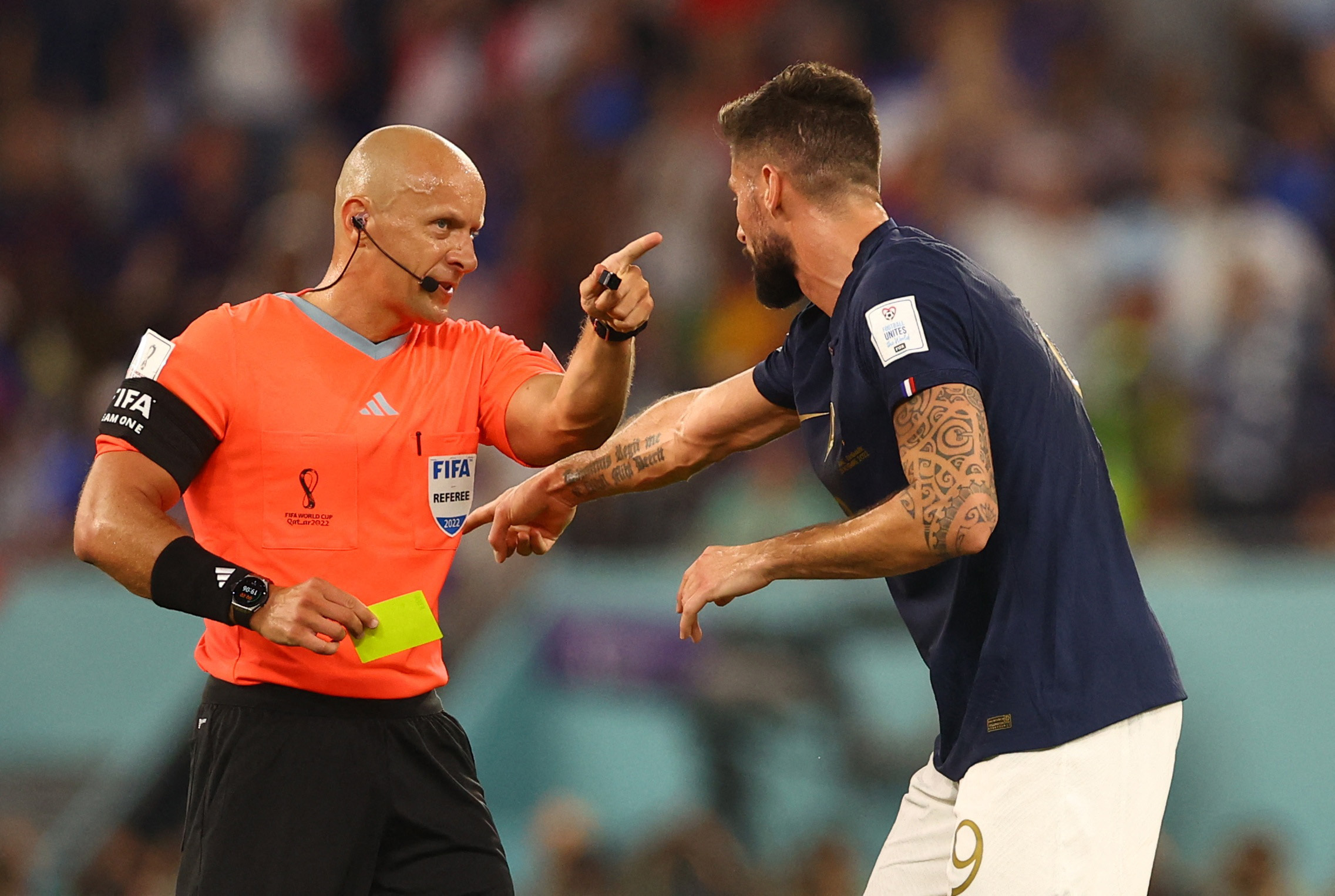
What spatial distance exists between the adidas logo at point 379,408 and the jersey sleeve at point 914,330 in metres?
1.32

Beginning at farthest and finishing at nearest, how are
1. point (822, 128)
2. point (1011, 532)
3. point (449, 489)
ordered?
point (449, 489) < point (822, 128) < point (1011, 532)

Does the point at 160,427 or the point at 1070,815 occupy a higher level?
the point at 160,427

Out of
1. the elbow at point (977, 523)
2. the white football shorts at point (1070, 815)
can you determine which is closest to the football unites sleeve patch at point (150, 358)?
the elbow at point (977, 523)

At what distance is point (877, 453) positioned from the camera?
4.23 m

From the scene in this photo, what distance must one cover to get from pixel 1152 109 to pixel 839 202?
19.6 feet

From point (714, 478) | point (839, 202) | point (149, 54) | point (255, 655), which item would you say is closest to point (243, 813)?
point (255, 655)

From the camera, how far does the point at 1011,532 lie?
13.2 ft

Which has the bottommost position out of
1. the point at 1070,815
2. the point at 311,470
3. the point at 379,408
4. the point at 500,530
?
the point at 1070,815

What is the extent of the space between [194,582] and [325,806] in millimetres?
692

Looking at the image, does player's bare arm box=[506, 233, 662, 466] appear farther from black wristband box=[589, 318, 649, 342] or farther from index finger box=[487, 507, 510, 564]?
index finger box=[487, 507, 510, 564]

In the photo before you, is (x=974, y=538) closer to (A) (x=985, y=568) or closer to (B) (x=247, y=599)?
(A) (x=985, y=568)

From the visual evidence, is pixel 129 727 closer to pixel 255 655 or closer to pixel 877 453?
pixel 255 655

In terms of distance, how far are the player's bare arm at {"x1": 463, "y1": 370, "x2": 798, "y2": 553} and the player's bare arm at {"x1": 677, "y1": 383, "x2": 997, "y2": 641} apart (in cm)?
106

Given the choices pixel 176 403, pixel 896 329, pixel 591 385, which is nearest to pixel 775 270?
pixel 591 385
